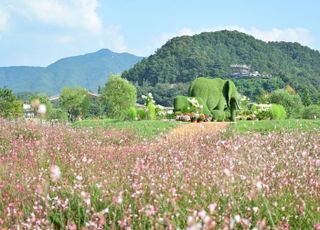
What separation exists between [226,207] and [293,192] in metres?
1.02

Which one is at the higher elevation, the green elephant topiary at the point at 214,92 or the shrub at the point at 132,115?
the green elephant topiary at the point at 214,92

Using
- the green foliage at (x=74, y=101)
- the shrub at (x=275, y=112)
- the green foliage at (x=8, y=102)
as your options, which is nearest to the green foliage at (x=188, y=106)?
the shrub at (x=275, y=112)

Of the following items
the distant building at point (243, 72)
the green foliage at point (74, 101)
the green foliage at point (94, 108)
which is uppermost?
the distant building at point (243, 72)

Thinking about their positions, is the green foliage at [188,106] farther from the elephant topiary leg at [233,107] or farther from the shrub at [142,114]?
the shrub at [142,114]

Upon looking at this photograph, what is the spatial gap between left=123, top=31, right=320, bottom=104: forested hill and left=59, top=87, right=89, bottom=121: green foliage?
44.6m

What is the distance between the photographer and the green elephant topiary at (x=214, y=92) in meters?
22.5

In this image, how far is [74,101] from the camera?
7769cm

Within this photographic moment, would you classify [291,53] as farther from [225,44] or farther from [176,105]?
[176,105]

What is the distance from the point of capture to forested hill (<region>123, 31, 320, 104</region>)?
139 m

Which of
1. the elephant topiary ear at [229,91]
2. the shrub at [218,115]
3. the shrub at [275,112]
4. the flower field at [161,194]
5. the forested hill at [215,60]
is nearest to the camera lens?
the flower field at [161,194]

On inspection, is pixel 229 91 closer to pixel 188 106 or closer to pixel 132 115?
pixel 188 106

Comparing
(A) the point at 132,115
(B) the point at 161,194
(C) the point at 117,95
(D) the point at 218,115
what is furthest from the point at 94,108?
(B) the point at 161,194

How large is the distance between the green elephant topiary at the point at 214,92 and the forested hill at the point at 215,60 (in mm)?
99297

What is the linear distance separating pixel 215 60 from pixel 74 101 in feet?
267
